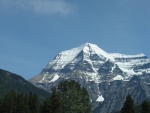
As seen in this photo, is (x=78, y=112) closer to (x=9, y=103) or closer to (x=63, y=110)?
(x=63, y=110)

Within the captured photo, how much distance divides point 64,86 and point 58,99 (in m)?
11.4

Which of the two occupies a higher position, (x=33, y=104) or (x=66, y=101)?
(x=33, y=104)

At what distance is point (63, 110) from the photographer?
397 feet

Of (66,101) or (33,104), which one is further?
(33,104)

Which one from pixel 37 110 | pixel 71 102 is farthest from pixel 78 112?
pixel 37 110

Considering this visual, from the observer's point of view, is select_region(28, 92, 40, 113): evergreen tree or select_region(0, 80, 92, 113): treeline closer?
select_region(0, 80, 92, 113): treeline

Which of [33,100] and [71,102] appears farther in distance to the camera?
[33,100]

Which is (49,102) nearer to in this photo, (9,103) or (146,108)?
(9,103)

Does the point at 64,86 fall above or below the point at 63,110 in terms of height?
above

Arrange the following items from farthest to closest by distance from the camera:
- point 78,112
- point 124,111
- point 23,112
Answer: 1. point 23,112
2. point 124,111
3. point 78,112

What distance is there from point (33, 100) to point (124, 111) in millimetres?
34258

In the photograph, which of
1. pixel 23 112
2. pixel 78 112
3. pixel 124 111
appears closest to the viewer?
pixel 78 112

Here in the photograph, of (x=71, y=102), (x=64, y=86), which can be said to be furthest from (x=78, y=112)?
(x=64, y=86)

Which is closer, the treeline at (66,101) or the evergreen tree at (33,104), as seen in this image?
the treeline at (66,101)
